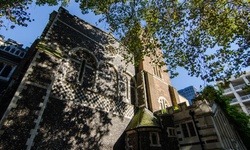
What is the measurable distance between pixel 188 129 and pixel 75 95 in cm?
875

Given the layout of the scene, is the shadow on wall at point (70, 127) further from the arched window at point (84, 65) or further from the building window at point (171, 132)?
the building window at point (171, 132)

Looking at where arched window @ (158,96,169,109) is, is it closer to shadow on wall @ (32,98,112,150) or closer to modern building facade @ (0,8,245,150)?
modern building facade @ (0,8,245,150)

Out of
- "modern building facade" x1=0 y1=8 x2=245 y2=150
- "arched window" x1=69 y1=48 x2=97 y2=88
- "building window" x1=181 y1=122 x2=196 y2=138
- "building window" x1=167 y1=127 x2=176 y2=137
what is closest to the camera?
"modern building facade" x1=0 y1=8 x2=245 y2=150

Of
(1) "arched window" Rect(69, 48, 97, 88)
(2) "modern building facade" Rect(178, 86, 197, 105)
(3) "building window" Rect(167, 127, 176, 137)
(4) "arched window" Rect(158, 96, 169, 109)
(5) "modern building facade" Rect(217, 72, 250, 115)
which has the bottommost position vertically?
(3) "building window" Rect(167, 127, 176, 137)

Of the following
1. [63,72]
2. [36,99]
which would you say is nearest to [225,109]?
[63,72]

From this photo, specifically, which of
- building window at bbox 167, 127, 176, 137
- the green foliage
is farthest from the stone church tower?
the green foliage

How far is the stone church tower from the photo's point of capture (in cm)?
729

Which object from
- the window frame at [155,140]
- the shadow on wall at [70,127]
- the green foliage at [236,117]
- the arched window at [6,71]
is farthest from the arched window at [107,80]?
the green foliage at [236,117]

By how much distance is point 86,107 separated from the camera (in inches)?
399

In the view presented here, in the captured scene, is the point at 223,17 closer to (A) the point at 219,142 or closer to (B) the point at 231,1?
(B) the point at 231,1

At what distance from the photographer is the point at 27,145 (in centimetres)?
671

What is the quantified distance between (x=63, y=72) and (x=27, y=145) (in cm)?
521

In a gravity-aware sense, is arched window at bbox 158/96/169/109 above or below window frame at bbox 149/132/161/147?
above

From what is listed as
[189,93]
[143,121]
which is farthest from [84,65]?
[189,93]
